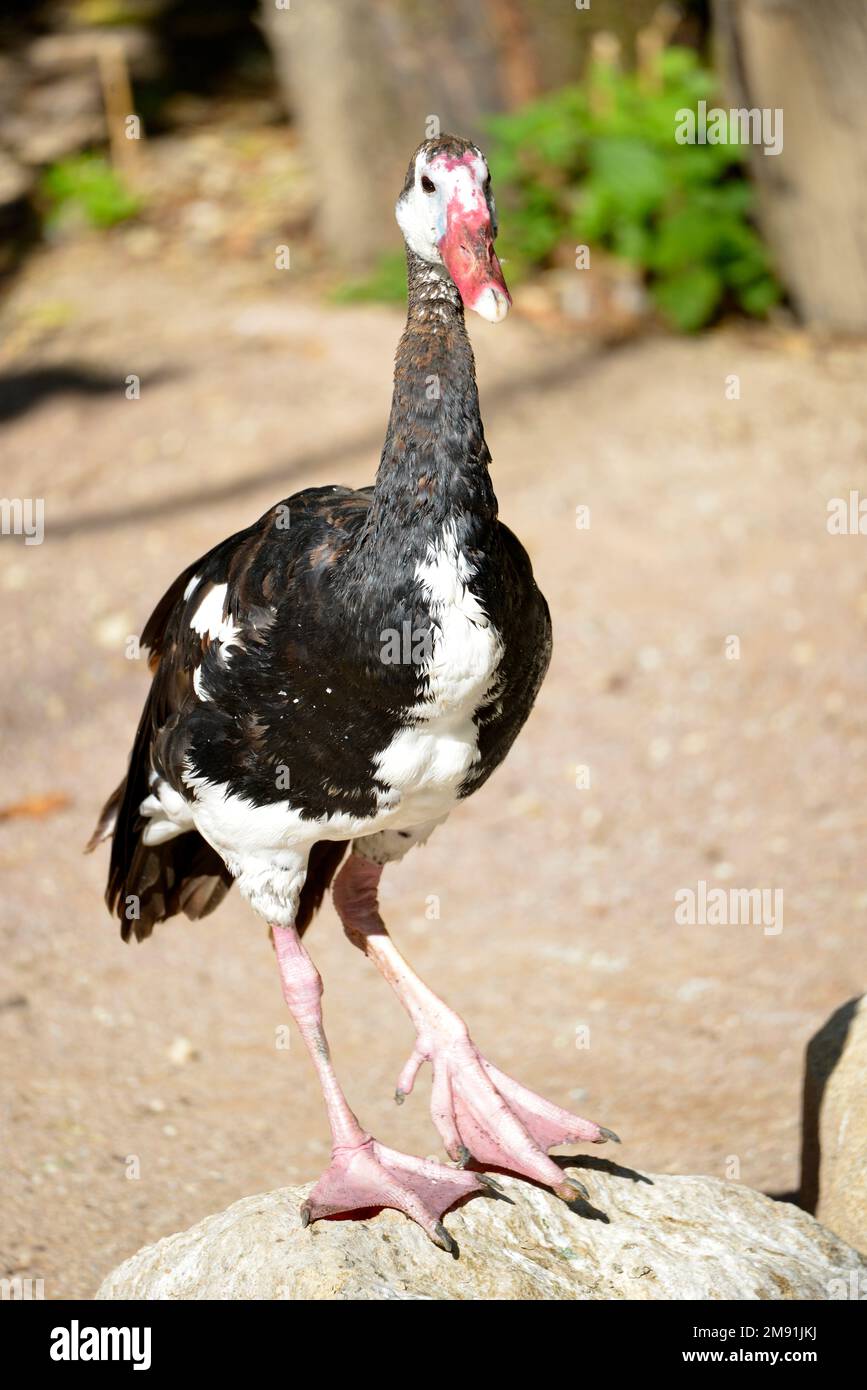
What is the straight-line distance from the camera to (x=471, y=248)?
3.06m

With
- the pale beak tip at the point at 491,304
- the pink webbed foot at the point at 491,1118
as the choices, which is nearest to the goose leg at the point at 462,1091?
the pink webbed foot at the point at 491,1118

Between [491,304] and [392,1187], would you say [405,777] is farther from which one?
[491,304]

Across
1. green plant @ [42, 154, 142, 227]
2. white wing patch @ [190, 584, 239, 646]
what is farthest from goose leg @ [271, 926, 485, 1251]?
green plant @ [42, 154, 142, 227]

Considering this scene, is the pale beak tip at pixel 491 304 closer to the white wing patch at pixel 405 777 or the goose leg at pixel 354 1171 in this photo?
the white wing patch at pixel 405 777

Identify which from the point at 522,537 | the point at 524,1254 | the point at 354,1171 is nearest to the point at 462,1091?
the point at 354,1171

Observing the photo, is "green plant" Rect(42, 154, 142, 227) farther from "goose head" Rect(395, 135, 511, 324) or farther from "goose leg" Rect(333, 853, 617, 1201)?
"goose head" Rect(395, 135, 511, 324)

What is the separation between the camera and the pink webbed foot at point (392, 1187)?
10.8ft

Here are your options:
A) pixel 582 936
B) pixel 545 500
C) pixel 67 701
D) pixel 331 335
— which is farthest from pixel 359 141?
pixel 582 936

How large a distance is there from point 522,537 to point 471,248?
13.9 feet

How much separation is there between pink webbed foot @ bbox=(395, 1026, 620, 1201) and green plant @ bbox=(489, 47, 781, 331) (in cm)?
589

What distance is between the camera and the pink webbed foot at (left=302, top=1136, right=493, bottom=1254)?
3295mm

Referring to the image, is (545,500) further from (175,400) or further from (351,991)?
(351,991)

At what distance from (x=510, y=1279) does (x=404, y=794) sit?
1.05 metres

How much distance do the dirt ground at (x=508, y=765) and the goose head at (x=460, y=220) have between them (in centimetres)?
255
